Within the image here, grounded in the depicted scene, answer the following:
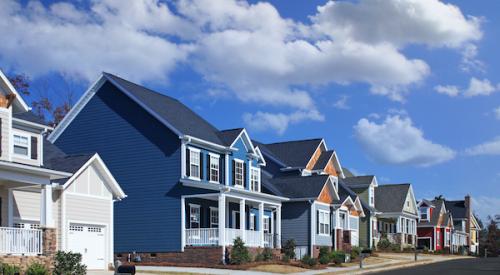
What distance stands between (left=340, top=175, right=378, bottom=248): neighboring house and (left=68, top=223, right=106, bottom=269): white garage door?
33.8 meters

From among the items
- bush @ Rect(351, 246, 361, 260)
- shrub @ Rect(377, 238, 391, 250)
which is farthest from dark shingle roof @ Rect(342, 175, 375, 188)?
bush @ Rect(351, 246, 361, 260)

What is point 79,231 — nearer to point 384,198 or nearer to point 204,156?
point 204,156

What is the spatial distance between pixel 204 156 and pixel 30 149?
13.8m

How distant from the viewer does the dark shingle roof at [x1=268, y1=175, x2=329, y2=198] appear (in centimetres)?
5197

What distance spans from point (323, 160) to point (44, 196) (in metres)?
33.7

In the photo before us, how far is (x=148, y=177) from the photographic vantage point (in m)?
42.9

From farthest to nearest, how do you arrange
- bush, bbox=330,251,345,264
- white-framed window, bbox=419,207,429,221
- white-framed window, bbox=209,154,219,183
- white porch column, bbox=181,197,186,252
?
white-framed window, bbox=419,207,429,221
bush, bbox=330,251,345,264
white-framed window, bbox=209,154,219,183
white porch column, bbox=181,197,186,252

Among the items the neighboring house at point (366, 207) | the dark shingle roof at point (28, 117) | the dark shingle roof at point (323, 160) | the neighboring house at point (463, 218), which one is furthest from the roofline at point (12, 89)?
the neighboring house at point (463, 218)

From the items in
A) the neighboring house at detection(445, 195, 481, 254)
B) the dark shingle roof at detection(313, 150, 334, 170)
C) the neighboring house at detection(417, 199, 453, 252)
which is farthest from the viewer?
the neighboring house at detection(445, 195, 481, 254)

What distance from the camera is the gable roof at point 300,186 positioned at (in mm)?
51938

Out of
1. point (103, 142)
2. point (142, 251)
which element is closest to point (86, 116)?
point (103, 142)

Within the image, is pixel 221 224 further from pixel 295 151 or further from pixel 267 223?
pixel 295 151

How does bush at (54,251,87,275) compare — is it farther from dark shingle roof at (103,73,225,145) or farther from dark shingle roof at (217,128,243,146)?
dark shingle roof at (217,128,243,146)

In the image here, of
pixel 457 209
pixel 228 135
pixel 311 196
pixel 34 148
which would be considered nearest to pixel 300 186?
pixel 311 196
